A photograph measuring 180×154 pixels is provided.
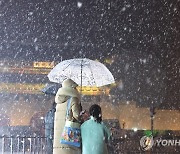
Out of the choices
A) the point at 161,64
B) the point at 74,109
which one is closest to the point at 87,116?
the point at 74,109

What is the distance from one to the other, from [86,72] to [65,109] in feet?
5.56

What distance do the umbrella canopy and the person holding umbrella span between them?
1.49 meters

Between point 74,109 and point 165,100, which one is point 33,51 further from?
point 74,109

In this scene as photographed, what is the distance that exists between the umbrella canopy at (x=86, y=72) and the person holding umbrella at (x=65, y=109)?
4.90 feet

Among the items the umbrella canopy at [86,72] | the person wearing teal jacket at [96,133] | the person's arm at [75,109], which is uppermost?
the umbrella canopy at [86,72]

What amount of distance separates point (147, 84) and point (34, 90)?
12479 mm

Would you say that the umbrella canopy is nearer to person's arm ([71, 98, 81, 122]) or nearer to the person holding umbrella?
the person holding umbrella

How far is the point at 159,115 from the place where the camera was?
39875 millimetres

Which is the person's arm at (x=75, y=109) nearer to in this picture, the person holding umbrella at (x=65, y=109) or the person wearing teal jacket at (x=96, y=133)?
the person holding umbrella at (x=65, y=109)

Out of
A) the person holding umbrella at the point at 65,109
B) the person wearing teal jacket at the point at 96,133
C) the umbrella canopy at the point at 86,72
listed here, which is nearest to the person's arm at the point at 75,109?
the person holding umbrella at the point at 65,109

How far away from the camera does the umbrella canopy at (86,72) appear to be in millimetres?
7828

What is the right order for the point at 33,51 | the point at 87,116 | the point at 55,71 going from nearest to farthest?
1. the point at 87,116
2. the point at 55,71
3. the point at 33,51

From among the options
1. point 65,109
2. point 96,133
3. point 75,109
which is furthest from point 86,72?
point 96,133

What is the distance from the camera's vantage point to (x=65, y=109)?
6.39 meters
